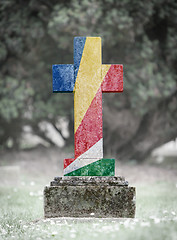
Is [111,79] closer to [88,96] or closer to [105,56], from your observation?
[88,96]

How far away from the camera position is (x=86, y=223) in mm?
3801

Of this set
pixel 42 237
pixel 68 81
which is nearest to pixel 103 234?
pixel 42 237

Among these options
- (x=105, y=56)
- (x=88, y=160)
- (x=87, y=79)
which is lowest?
(x=88, y=160)

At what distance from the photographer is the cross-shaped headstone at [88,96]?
435 cm

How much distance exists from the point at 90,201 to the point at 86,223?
12.3 inches

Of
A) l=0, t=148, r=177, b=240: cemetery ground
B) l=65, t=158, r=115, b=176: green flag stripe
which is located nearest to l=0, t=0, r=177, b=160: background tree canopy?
l=0, t=148, r=177, b=240: cemetery ground

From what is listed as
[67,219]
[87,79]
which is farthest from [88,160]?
[87,79]

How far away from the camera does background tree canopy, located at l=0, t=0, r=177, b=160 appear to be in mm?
9039

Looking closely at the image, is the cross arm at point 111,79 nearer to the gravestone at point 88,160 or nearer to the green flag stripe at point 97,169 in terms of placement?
the gravestone at point 88,160

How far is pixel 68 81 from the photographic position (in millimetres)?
4488

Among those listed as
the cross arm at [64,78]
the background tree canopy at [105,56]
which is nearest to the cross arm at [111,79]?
the cross arm at [64,78]

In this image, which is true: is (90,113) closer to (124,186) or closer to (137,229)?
(124,186)

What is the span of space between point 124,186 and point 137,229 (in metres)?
0.95

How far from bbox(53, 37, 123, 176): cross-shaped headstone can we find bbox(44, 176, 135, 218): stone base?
0.30 m
